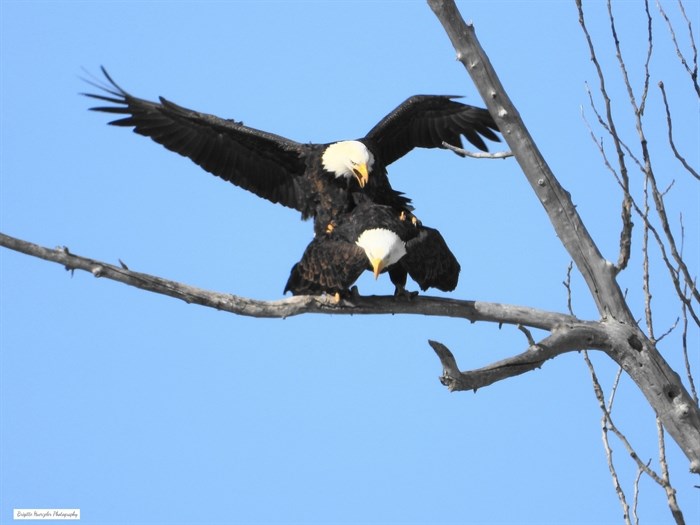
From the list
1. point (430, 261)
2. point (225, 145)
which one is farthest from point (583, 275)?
point (225, 145)

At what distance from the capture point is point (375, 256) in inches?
200

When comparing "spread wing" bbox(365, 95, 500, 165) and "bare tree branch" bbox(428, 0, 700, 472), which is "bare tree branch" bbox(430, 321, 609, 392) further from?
"spread wing" bbox(365, 95, 500, 165)

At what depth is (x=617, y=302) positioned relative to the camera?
5051 mm

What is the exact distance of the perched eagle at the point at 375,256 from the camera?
5152 millimetres

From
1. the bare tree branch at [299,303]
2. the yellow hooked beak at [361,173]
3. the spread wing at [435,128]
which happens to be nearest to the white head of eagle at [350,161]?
the yellow hooked beak at [361,173]

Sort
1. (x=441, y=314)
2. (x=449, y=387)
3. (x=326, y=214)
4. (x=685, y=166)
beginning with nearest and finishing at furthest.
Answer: (x=685, y=166) < (x=449, y=387) < (x=441, y=314) < (x=326, y=214)

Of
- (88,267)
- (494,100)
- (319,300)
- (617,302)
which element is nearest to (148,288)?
(88,267)

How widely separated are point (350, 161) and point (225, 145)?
1.06m

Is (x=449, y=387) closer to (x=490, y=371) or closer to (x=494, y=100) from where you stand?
(x=490, y=371)

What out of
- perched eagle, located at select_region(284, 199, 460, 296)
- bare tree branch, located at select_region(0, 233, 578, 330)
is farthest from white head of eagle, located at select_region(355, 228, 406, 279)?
bare tree branch, located at select_region(0, 233, 578, 330)

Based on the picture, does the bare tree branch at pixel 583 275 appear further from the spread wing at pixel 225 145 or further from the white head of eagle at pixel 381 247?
the spread wing at pixel 225 145

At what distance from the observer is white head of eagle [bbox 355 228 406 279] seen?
5.07 metres

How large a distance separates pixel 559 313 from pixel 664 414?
2.26ft

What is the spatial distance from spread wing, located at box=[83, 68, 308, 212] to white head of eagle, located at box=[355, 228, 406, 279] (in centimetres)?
111
